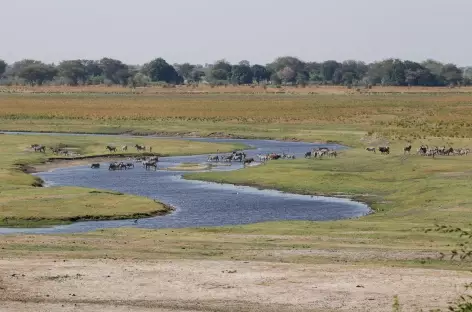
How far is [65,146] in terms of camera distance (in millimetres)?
76875

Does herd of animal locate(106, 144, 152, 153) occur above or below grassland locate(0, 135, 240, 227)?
below

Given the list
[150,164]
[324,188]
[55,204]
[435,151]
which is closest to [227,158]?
→ [150,164]

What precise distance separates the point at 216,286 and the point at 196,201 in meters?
23.3

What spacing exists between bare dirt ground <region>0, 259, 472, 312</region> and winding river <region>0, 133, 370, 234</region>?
484 inches

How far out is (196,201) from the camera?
157 feet

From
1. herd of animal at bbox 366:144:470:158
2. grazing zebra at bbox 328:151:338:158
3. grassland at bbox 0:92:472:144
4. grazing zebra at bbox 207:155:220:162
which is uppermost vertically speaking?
herd of animal at bbox 366:144:470:158

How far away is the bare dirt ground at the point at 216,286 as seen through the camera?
22969mm

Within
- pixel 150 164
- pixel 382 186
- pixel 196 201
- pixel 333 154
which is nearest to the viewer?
pixel 196 201

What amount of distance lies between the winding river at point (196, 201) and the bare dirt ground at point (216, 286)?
484 inches

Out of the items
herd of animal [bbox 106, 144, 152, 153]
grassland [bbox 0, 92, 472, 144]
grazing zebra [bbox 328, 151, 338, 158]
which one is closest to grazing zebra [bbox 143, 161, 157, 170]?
herd of animal [bbox 106, 144, 152, 153]

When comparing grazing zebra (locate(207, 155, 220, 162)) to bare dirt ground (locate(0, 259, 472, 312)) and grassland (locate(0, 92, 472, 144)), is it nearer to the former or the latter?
grassland (locate(0, 92, 472, 144))

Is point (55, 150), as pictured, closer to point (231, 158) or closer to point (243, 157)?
point (231, 158)

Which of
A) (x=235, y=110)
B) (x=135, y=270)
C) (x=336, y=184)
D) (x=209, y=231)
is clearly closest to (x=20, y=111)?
(x=235, y=110)

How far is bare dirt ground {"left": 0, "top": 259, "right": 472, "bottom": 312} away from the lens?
22969mm
